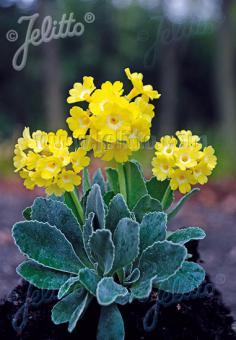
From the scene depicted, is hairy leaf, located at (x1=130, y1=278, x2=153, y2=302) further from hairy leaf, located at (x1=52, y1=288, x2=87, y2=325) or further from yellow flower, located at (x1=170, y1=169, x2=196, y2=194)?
yellow flower, located at (x1=170, y1=169, x2=196, y2=194)

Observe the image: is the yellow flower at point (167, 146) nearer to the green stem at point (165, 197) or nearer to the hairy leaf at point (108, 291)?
the green stem at point (165, 197)

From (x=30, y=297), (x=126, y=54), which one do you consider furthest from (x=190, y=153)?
(x=126, y=54)

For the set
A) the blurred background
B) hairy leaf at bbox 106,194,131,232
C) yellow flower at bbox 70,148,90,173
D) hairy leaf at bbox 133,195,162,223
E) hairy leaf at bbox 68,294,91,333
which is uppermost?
the blurred background

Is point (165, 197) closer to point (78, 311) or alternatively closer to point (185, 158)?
point (185, 158)

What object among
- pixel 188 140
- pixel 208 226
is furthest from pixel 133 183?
pixel 208 226

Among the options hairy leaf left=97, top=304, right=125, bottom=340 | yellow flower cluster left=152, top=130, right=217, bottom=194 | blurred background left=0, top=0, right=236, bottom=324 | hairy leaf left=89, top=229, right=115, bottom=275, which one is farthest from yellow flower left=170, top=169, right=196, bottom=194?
blurred background left=0, top=0, right=236, bottom=324

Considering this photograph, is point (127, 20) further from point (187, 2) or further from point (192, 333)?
point (192, 333)
